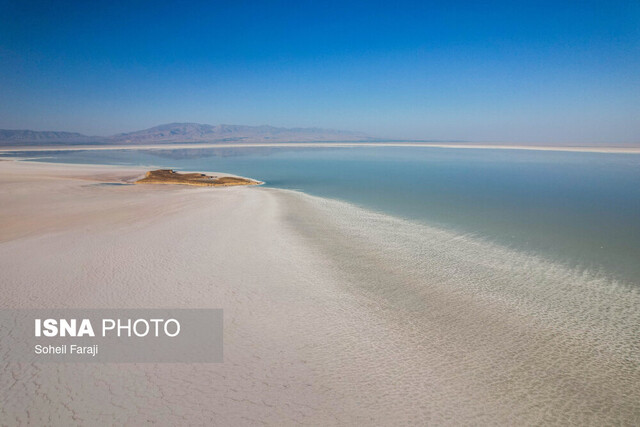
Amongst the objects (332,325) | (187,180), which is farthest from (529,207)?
(187,180)

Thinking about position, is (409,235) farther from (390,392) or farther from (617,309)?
(390,392)

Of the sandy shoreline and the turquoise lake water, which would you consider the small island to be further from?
the sandy shoreline

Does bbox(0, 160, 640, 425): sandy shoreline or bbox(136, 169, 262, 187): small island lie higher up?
bbox(136, 169, 262, 187): small island

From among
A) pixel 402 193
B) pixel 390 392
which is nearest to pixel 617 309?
pixel 390 392

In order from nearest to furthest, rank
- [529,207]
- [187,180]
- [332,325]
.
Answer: [332,325]
[529,207]
[187,180]

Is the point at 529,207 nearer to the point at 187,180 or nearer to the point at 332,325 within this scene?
the point at 332,325

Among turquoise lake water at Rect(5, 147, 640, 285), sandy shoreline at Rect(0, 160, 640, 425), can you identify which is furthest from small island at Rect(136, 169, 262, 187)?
sandy shoreline at Rect(0, 160, 640, 425)

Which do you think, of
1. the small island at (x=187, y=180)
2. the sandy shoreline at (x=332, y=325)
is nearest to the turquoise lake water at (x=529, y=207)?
the sandy shoreline at (x=332, y=325)

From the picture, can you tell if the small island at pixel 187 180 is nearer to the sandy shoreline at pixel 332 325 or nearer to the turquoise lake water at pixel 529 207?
the turquoise lake water at pixel 529 207
